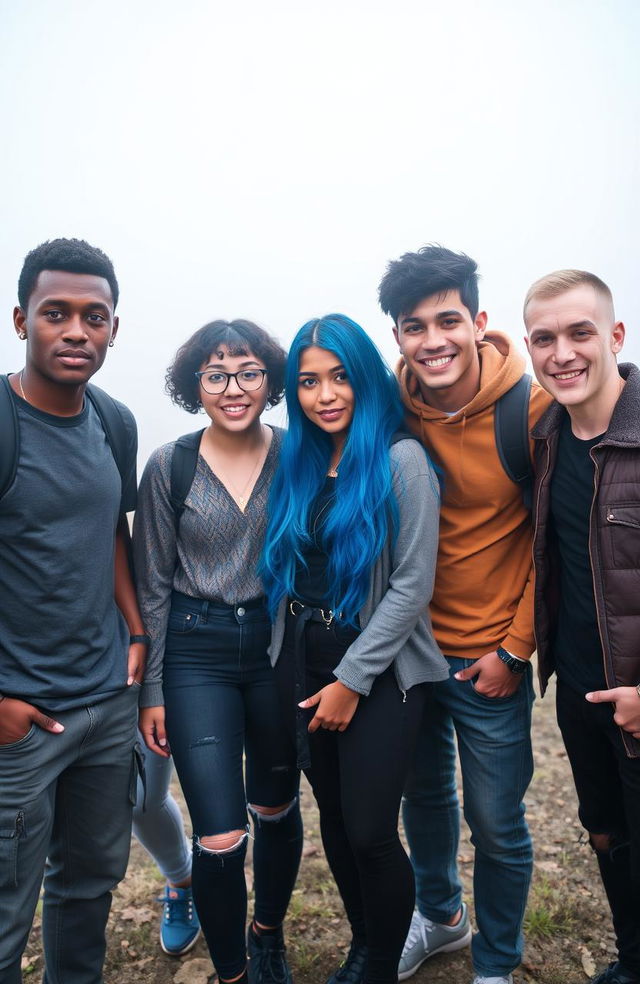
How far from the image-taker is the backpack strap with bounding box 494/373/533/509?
294 cm

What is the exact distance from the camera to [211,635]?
9.94 feet

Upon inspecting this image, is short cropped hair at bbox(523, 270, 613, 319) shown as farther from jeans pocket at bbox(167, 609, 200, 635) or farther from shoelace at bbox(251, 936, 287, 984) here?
shoelace at bbox(251, 936, 287, 984)

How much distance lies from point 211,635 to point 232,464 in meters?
0.73

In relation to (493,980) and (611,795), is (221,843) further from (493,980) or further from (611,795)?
(611,795)

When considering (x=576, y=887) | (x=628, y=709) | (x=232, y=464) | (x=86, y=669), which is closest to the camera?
(x=628, y=709)

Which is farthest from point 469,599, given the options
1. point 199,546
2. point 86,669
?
point 86,669

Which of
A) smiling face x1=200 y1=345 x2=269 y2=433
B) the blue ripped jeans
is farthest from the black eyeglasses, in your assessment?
the blue ripped jeans

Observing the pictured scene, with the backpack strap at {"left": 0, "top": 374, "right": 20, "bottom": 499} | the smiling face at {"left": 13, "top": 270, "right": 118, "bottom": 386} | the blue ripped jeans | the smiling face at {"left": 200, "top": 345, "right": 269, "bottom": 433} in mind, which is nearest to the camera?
the backpack strap at {"left": 0, "top": 374, "right": 20, "bottom": 499}

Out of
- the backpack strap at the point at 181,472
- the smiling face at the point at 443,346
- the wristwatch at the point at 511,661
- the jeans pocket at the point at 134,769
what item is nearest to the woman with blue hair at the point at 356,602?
the smiling face at the point at 443,346

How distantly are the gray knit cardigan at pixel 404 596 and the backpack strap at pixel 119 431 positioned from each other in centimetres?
108

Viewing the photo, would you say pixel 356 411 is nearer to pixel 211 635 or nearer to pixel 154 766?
pixel 211 635

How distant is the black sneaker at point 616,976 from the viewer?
308 centimetres

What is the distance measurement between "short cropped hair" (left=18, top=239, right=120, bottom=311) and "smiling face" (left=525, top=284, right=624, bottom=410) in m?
1.69

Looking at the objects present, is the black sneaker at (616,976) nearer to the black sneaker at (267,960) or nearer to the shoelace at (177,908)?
the black sneaker at (267,960)
